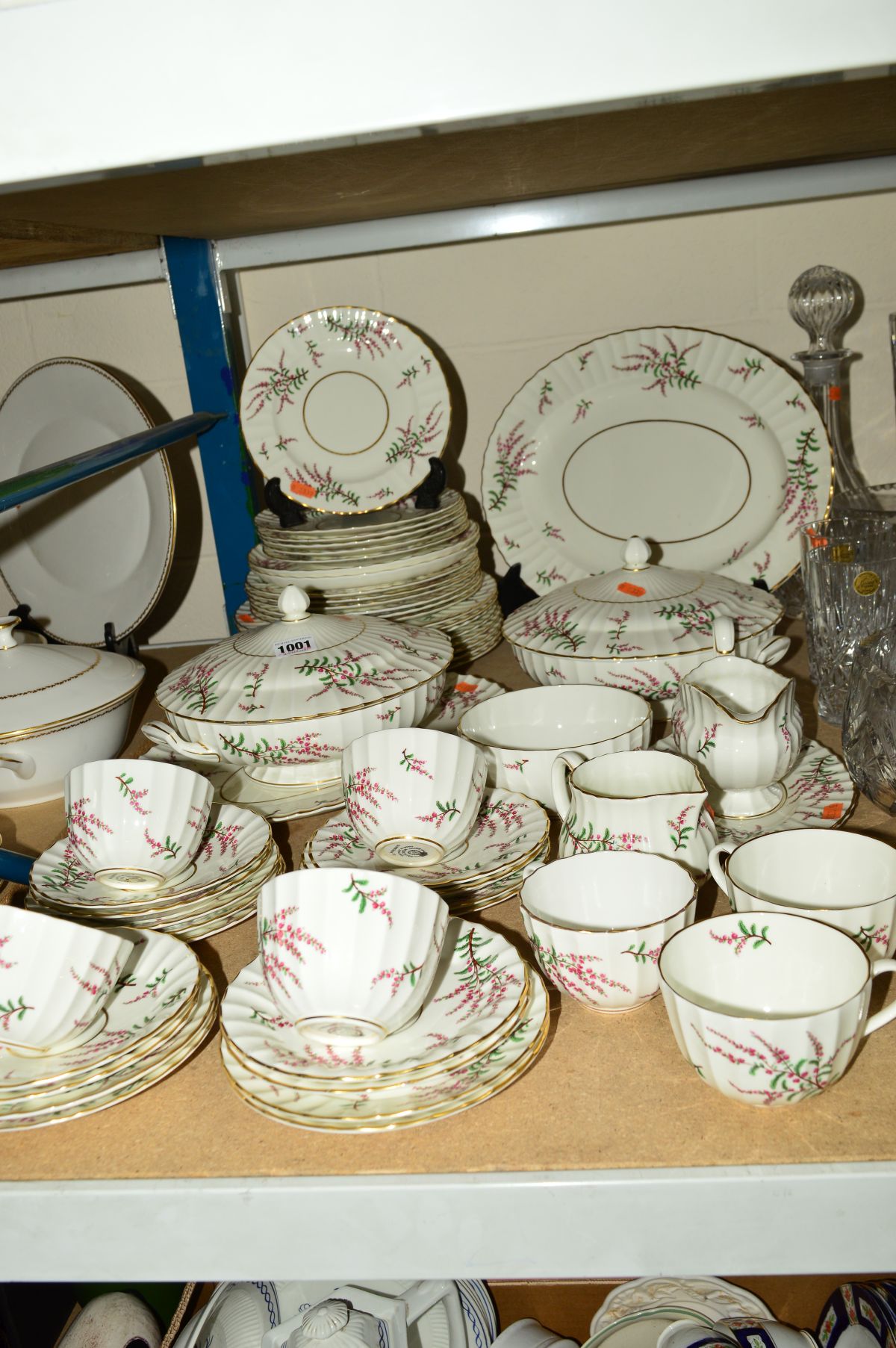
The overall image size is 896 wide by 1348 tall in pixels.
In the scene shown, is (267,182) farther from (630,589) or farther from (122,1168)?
(122,1168)

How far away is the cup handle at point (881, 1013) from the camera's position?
0.54 metres

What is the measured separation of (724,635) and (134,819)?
18.5 inches

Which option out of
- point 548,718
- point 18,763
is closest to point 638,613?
point 548,718

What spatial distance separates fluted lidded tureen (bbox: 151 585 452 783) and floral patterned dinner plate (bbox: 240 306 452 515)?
315 mm

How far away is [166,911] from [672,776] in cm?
35

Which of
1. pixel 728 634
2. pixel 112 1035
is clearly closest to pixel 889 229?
pixel 728 634

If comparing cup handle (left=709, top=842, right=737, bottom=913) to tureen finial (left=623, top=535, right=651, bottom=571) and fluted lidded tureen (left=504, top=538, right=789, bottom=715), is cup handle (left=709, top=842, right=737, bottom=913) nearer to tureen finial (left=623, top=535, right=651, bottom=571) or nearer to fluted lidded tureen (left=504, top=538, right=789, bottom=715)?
fluted lidded tureen (left=504, top=538, right=789, bottom=715)

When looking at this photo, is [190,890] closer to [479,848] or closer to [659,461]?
[479,848]

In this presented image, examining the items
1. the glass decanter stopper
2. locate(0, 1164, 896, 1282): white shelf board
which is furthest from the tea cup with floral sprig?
the glass decanter stopper

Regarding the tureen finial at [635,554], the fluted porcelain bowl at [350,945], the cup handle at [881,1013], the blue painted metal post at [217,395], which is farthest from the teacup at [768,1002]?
the blue painted metal post at [217,395]

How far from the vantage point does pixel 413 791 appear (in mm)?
768

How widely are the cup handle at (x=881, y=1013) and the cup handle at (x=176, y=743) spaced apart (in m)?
0.53

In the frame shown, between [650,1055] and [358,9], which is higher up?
[358,9]

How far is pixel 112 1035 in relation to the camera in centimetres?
61
